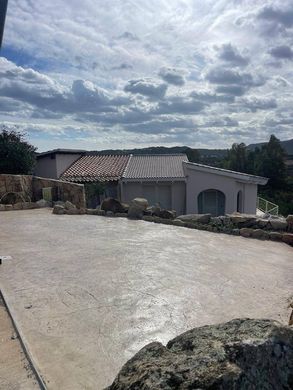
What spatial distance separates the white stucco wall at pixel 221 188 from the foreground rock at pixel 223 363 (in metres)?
17.6

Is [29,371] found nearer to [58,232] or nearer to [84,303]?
[84,303]

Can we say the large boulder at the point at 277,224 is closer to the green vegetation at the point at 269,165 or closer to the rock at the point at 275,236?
the rock at the point at 275,236

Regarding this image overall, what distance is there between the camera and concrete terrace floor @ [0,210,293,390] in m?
4.23

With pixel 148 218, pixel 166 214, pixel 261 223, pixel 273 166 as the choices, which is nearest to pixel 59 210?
pixel 148 218

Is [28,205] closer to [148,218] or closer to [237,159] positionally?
[148,218]

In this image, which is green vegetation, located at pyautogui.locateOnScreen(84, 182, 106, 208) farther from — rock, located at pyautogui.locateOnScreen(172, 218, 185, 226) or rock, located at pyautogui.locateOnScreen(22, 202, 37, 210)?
rock, located at pyautogui.locateOnScreen(172, 218, 185, 226)

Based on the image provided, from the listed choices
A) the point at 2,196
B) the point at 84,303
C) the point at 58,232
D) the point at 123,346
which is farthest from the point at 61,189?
the point at 123,346

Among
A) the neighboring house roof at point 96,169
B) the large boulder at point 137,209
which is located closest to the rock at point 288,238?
the large boulder at point 137,209

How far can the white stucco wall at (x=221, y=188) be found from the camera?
19.3 meters

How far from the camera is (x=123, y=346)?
14.2 feet

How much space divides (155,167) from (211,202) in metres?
4.85

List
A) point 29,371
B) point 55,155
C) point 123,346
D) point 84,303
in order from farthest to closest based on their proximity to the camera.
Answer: point 55,155 → point 84,303 → point 123,346 → point 29,371

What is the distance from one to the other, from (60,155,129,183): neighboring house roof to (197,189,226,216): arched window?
5.25 meters

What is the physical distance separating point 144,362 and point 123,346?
2459 mm
